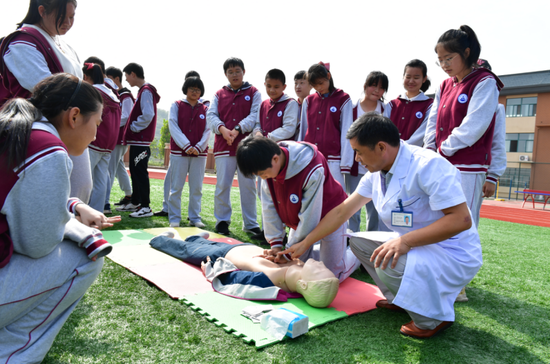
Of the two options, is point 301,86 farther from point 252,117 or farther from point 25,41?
point 25,41

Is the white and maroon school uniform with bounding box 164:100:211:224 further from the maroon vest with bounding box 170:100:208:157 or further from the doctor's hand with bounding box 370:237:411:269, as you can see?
the doctor's hand with bounding box 370:237:411:269

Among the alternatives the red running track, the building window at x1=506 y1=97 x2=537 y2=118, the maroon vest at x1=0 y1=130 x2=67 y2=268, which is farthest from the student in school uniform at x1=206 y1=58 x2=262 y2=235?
the building window at x1=506 y1=97 x2=537 y2=118

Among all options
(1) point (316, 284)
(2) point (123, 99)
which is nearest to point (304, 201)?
(1) point (316, 284)

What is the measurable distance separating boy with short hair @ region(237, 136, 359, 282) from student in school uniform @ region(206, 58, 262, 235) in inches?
61.3

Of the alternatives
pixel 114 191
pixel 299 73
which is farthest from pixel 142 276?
pixel 114 191

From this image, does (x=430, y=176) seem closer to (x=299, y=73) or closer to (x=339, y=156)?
(x=339, y=156)

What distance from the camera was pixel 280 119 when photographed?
4.22 meters

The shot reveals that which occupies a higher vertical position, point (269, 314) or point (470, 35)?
point (470, 35)

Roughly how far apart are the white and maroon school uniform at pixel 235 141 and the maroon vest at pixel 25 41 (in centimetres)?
219

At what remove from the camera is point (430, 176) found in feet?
6.15

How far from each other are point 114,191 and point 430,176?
22.2 ft

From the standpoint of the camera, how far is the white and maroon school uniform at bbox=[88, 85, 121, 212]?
3607 millimetres

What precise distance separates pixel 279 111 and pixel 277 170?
75.8 inches

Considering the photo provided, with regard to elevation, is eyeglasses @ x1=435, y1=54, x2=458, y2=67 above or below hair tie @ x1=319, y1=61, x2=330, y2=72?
below
